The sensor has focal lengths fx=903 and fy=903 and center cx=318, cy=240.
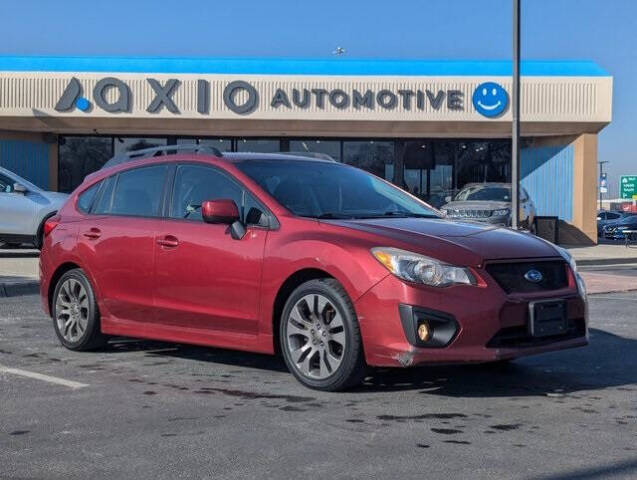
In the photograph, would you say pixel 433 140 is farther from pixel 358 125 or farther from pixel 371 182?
pixel 371 182

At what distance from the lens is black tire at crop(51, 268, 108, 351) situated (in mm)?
7375

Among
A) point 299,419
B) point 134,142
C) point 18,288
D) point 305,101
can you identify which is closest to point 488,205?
point 305,101

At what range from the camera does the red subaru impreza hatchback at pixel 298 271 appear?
550 centimetres

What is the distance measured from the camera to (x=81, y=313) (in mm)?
7527

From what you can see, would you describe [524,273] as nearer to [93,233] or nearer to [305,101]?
[93,233]

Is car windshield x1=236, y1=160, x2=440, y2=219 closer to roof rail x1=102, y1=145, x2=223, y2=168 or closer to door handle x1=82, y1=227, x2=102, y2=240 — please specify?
roof rail x1=102, y1=145, x2=223, y2=168

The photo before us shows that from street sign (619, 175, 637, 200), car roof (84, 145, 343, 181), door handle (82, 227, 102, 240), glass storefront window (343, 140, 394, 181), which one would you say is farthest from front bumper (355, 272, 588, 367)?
street sign (619, 175, 637, 200)

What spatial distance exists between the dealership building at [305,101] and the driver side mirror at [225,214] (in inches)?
736

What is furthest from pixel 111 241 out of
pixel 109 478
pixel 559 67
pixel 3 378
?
pixel 559 67

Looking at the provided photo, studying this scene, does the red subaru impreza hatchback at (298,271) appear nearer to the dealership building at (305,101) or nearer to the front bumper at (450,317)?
the front bumper at (450,317)

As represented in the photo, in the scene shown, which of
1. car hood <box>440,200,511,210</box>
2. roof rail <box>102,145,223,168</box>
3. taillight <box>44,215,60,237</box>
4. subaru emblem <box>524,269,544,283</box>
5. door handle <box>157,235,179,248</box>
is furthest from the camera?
car hood <box>440,200,511,210</box>

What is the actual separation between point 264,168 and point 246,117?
18300 millimetres

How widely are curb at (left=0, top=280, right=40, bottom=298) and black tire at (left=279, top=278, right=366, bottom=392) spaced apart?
6.84 meters

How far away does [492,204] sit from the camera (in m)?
20.2
